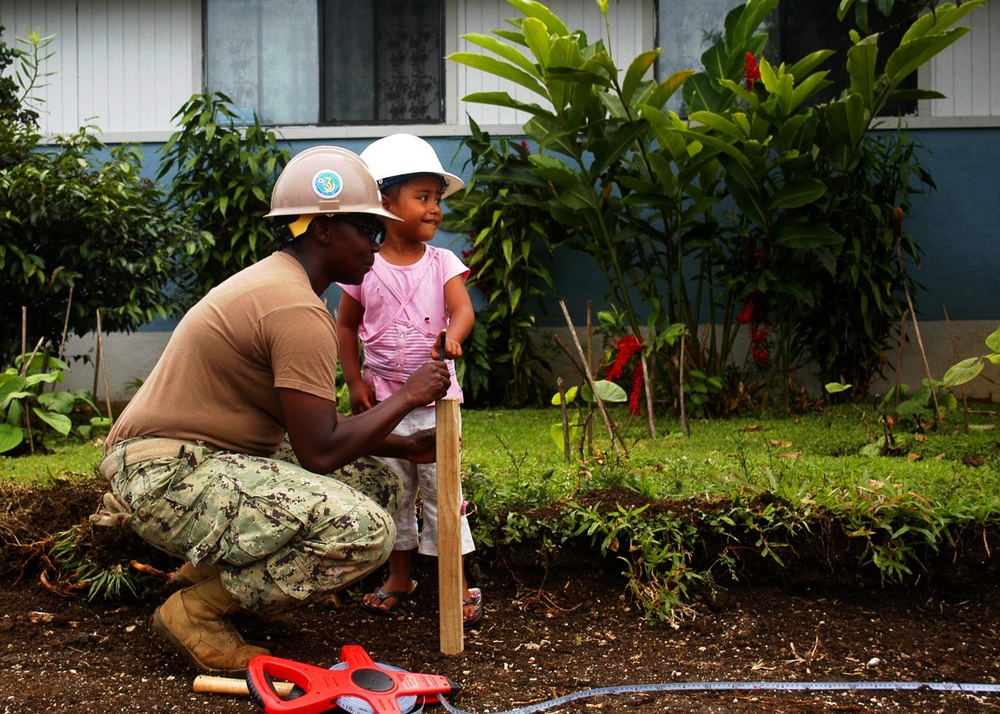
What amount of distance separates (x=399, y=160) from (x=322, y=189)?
22.9 inches

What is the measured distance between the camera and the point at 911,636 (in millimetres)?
3420

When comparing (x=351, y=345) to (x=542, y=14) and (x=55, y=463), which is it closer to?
(x=55, y=463)

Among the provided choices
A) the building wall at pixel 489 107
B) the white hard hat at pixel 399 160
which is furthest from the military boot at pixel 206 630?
the building wall at pixel 489 107

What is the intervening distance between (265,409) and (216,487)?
287 mm

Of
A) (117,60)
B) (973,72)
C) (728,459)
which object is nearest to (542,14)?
(728,459)

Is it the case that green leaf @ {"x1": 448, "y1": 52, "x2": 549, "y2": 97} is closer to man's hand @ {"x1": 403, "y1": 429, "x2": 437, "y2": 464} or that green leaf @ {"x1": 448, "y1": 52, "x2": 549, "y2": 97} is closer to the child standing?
the child standing

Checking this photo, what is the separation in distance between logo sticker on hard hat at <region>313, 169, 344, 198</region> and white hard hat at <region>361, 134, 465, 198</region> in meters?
0.49

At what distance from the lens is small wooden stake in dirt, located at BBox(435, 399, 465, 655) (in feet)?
10.4

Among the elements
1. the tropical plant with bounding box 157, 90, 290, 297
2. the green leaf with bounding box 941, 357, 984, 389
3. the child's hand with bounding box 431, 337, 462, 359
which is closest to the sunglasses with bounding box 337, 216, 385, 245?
the child's hand with bounding box 431, 337, 462, 359

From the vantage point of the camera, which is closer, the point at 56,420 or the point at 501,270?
the point at 56,420

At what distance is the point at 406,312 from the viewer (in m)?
3.64

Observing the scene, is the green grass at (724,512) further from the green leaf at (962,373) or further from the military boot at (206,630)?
the military boot at (206,630)

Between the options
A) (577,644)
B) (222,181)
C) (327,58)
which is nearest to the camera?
(577,644)

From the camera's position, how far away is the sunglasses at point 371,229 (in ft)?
10.2
